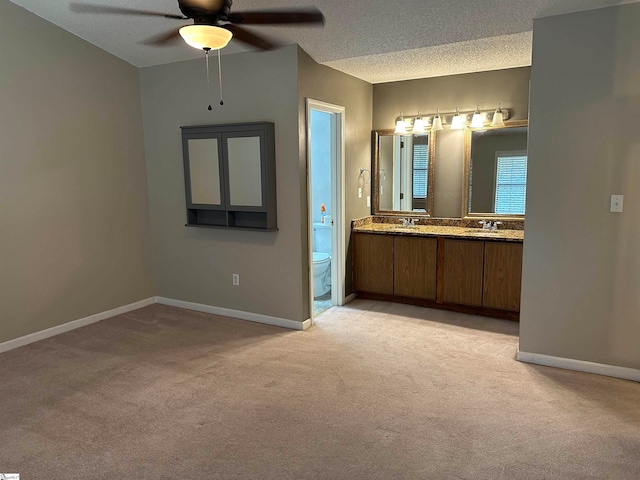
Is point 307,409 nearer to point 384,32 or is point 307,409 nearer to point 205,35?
point 205,35

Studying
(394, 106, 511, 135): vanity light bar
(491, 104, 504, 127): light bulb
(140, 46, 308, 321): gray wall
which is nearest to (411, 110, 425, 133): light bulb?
(394, 106, 511, 135): vanity light bar

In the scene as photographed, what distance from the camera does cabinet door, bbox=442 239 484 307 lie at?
4297mm

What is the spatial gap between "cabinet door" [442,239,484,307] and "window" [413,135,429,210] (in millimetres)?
787

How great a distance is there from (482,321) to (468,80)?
2388mm

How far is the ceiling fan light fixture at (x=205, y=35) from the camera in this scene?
2318mm

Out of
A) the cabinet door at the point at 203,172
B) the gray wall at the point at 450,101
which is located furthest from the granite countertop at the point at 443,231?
the cabinet door at the point at 203,172

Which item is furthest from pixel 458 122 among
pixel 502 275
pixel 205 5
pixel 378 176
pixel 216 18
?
pixel 205 5

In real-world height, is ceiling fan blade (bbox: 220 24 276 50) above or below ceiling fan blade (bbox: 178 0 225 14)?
above

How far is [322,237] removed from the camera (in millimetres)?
5473

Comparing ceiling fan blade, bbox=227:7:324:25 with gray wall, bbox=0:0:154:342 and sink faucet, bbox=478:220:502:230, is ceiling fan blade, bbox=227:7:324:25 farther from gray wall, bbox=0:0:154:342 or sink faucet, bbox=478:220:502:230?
sink faucet, bbox=478:220:502:230

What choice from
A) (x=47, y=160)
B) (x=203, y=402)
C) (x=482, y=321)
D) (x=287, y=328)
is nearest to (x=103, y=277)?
(x=47, y=160)

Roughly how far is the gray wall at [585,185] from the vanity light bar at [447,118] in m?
1.46

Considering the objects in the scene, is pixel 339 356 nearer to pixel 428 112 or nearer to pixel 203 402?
pixel 203 402

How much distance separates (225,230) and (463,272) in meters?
2.27
